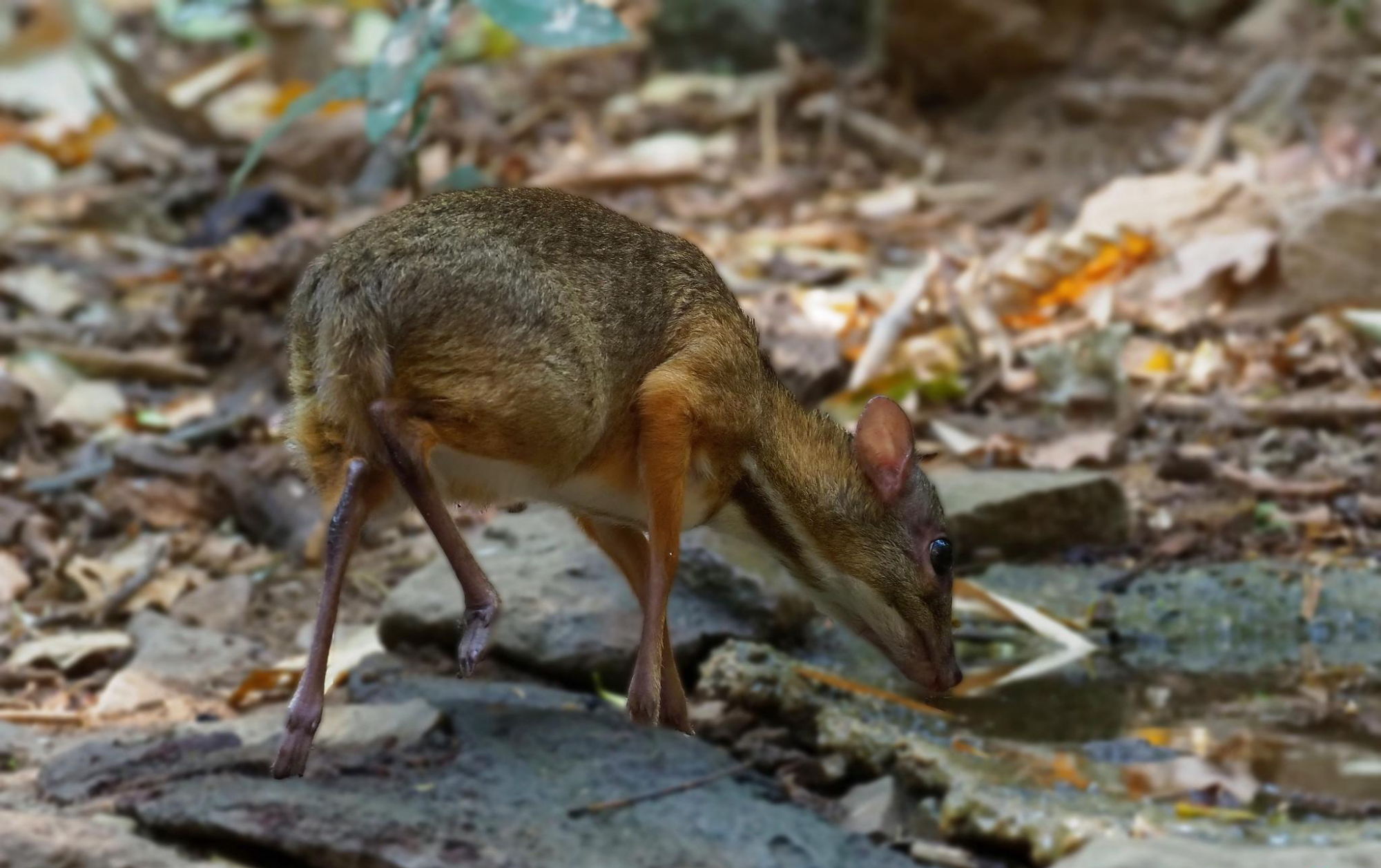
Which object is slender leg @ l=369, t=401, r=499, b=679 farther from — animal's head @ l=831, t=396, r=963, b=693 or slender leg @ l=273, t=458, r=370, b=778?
animal's head @ l=831, t=396, r=963, b=693

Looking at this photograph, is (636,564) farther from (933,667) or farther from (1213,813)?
(1213,813)

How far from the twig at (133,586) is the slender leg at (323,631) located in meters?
2.27

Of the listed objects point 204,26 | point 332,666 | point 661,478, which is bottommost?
point 332,666

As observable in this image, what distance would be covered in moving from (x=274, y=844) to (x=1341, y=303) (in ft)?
19.2

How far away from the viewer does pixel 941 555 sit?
466 centimetres

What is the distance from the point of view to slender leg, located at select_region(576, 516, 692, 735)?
4.68 meters

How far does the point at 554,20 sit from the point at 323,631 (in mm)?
2746

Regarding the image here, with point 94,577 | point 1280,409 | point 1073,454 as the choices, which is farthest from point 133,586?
point 1280,409

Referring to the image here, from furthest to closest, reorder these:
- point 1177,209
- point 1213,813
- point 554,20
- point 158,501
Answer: point 1177,209 → point 158,501 → point 554,20 → point 1213,813

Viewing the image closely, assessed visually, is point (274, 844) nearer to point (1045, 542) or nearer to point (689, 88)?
point (1045, 542)

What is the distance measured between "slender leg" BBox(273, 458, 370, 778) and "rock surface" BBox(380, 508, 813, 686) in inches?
55.3

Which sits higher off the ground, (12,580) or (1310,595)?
(1310,595)

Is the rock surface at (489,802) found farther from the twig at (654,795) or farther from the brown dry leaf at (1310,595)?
the brown dry leaf at (1310,595)

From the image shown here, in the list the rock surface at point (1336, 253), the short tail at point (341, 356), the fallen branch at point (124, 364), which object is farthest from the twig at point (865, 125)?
the short tail at point (341, 356)
